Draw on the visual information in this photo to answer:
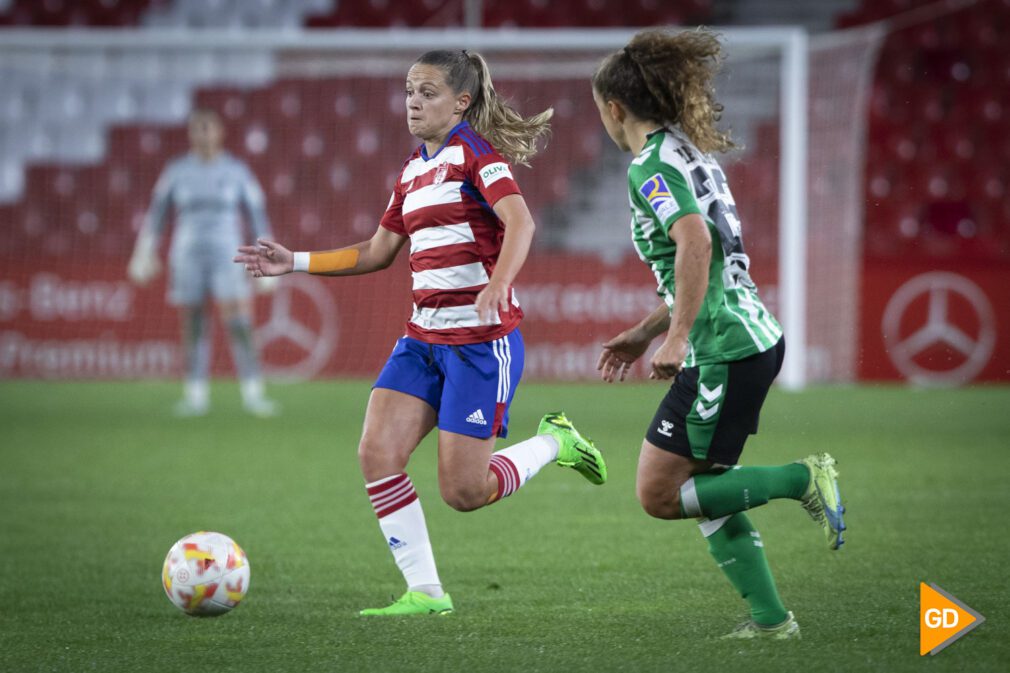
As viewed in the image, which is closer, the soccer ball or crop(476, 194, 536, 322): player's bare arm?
crop(476, 194, 536, 322): player's bare arm

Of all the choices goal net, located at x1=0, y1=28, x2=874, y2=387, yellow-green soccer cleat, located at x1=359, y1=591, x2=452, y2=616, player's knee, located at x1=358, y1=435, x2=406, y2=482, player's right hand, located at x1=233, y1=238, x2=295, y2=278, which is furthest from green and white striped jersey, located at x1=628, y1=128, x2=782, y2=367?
goal net, located at x1=0, y1=28, x2=874, y2=387

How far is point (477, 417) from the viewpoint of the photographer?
4457mm

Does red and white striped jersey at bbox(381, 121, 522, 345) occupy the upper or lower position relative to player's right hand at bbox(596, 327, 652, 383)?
upper

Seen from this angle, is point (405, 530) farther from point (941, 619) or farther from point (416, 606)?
point (941, 619)

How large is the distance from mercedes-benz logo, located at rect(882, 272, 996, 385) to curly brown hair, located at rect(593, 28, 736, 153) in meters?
9.92

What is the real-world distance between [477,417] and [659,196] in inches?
42.0

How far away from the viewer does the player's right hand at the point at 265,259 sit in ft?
15.2

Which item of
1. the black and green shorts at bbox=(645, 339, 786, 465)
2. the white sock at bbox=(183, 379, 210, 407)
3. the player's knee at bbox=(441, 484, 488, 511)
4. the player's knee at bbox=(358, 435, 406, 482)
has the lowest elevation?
the white sock at bbox=(183, 379, 210, 407)

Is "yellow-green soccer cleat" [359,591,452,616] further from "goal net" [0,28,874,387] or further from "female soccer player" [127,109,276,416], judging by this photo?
"goal net" [0,28,874,387]

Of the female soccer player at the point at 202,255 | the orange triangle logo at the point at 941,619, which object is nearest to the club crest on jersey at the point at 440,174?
the orange triangle logo at the point at 941,619

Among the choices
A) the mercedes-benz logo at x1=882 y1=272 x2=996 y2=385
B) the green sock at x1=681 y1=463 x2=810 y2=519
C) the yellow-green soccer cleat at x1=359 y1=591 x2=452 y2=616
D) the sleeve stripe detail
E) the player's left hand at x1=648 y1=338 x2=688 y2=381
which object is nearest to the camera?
the player's left hand at x1=648 y1=338 x2=688 y2=381

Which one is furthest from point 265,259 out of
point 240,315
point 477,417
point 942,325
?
point 942,325

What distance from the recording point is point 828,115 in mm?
13086

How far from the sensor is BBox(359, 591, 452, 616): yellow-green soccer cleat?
172 inches
